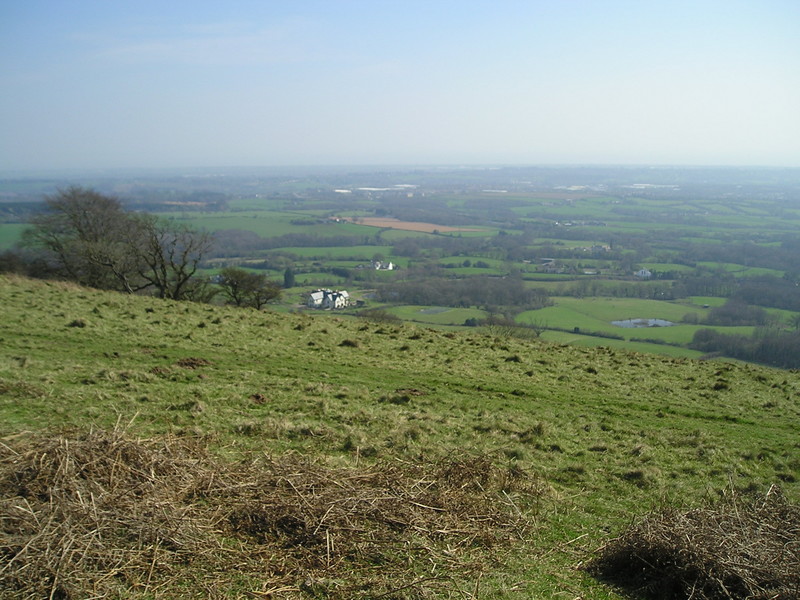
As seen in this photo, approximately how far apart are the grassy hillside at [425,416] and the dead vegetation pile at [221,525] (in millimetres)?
55

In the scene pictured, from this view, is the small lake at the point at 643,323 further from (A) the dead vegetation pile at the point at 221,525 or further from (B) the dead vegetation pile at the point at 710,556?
(A) the dead vegetation pile at the point at 221,525

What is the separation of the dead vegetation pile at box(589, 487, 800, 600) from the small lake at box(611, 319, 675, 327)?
38.5 m

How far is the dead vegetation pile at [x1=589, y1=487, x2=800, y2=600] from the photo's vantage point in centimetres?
535

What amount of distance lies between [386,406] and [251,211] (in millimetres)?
114336

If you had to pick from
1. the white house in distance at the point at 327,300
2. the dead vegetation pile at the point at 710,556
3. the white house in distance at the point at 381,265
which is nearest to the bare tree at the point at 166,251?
the white house in distance at the point at 327,300

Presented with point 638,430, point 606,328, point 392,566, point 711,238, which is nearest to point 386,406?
point 638,430

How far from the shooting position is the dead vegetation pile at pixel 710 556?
17.5 feet

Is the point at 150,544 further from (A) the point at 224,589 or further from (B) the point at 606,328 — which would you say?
(B) the point at 606,328

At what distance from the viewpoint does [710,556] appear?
18.4 ft

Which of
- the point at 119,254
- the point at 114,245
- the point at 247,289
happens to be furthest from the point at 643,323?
the point at 114,245

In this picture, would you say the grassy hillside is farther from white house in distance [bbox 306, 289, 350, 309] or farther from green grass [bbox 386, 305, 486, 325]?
white house in distance [bbox 306, 289, 350, 309]

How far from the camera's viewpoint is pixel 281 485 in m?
7.04

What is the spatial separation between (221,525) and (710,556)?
16.9 feet

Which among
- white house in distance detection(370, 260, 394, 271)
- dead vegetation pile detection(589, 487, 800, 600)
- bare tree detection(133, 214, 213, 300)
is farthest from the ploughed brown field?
dead vegetation pile detection(589, 487, 800, 600)
